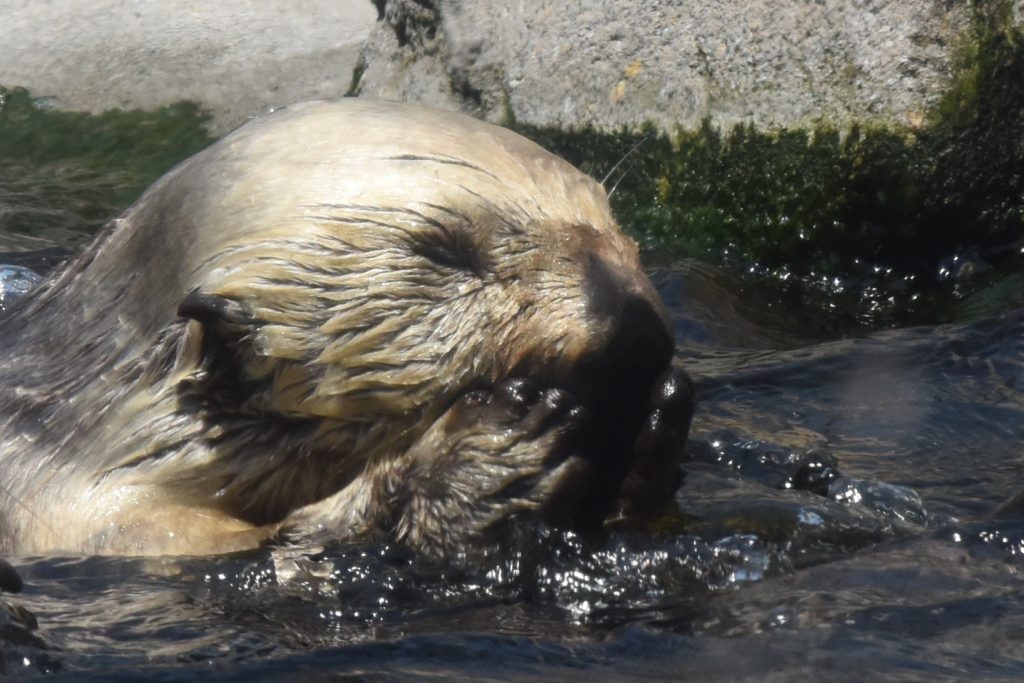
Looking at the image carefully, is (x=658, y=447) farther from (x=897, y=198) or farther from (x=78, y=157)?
(x=78, y=157)

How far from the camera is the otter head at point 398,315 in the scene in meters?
3.05

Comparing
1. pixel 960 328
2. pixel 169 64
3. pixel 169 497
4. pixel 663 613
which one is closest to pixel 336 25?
pixel 169 64

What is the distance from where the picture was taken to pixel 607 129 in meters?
6.03

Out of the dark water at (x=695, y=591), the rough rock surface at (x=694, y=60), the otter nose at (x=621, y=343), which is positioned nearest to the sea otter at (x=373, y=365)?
the otter nose at (x=621, y=343)

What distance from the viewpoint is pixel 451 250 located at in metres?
3.14

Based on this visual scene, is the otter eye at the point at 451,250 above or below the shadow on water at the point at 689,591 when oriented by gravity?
above

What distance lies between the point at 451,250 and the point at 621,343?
42cm

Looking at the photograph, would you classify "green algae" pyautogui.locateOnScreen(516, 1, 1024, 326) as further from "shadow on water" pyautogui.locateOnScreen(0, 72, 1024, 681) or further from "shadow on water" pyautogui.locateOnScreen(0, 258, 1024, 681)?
"shadow on water" pyautogui.locateOnScreen(0, 258, 1024, 681)

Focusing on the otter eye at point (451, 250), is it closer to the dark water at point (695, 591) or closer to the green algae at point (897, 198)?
the dark water at point (695, 591)

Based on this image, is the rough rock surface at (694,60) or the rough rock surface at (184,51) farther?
the rough rock surface at (184,51)

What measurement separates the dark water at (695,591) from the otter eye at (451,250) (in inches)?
23.0

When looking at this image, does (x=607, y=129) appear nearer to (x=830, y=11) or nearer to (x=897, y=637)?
(x=830, y=11)

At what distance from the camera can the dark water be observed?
2.47m

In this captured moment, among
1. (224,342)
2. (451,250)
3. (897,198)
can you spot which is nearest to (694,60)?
(897,198)
